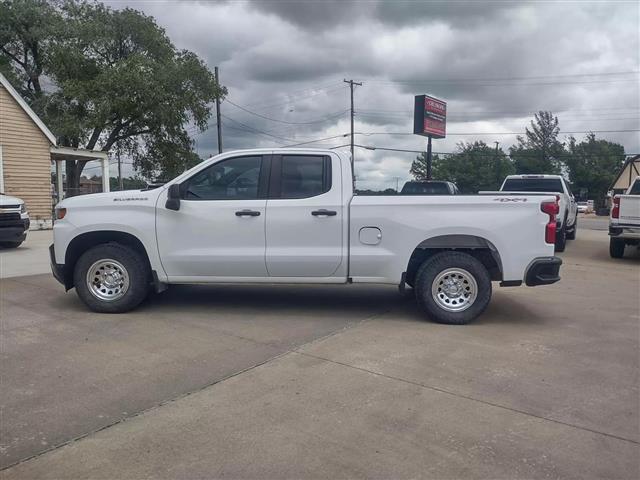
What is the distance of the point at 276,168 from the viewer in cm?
650

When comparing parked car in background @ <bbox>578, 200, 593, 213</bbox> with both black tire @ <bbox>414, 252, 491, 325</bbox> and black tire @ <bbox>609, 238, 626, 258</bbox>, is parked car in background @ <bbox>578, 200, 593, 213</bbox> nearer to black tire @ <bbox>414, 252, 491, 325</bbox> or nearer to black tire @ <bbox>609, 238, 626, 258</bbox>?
black tire @ <bbox>609, 238, 626, 258</bbox>

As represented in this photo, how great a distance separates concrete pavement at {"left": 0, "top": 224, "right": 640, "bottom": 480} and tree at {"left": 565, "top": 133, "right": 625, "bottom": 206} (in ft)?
253

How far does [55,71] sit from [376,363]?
30.1m

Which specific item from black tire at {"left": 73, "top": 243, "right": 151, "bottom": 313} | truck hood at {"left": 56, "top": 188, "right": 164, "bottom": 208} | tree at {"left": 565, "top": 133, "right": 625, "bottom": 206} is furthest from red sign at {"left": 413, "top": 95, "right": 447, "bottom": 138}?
tree at {"left": 565, "top": 133, "right": 625, "bottom": 206}

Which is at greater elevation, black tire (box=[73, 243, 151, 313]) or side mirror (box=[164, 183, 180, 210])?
side mirror (box=[164, 183, 180, 210])

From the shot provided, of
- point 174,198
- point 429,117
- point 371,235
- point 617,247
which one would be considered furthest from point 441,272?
point 429,117

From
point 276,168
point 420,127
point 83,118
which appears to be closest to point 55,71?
point 83,118

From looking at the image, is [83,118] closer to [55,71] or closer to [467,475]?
[55,71]

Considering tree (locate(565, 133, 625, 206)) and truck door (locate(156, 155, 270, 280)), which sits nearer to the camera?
truck door (locate(156, 155, 270, 280))

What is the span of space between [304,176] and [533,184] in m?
11.5

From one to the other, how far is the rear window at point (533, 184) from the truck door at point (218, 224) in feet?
36.9

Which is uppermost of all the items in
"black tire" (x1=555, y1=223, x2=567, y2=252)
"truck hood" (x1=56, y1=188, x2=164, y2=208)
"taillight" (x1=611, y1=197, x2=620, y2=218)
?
"truck hood" (x1=56, y1=188, x2=164, y2=208)

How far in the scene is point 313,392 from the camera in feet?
14.0

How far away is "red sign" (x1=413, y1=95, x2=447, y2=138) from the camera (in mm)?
27317
